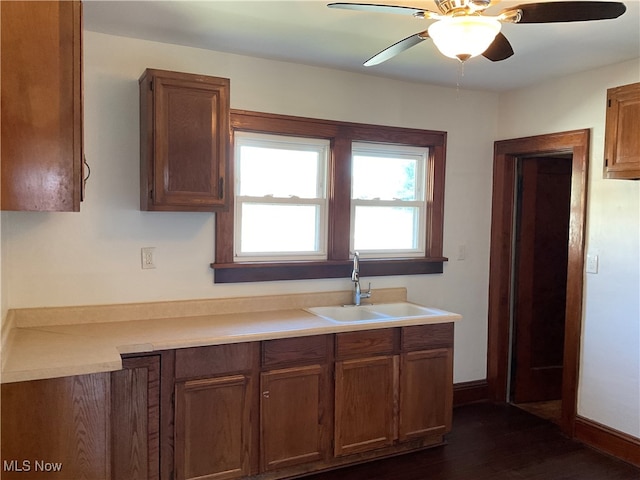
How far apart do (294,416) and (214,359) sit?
58cm

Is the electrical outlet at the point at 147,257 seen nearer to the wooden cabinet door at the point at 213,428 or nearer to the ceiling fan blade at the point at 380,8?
the wooden cabinet door at the point at 213,428

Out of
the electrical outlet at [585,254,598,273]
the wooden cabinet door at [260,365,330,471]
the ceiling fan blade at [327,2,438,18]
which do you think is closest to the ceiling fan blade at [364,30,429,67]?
the ceiling fan blade at [327,2,438,18]

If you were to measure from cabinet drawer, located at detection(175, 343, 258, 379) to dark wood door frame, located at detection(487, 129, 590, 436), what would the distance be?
2.20m

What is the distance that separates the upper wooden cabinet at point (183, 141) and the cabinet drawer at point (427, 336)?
1365 millimetres

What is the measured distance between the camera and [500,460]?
3057mm

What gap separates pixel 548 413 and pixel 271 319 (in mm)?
2393

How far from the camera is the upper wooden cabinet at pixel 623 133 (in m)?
2.71

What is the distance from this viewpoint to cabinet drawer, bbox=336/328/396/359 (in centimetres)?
284

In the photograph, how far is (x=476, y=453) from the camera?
10.3ft

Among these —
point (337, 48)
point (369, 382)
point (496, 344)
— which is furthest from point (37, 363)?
point (496, 344)

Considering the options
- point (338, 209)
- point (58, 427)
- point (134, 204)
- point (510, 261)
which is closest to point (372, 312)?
point (338, 209)

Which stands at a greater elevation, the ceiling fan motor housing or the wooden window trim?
the ceiling fan motor housing

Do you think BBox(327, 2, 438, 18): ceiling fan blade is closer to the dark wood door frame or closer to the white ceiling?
the white ceiling

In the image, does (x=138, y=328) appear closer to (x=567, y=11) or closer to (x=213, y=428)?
(x=213, y=428)
